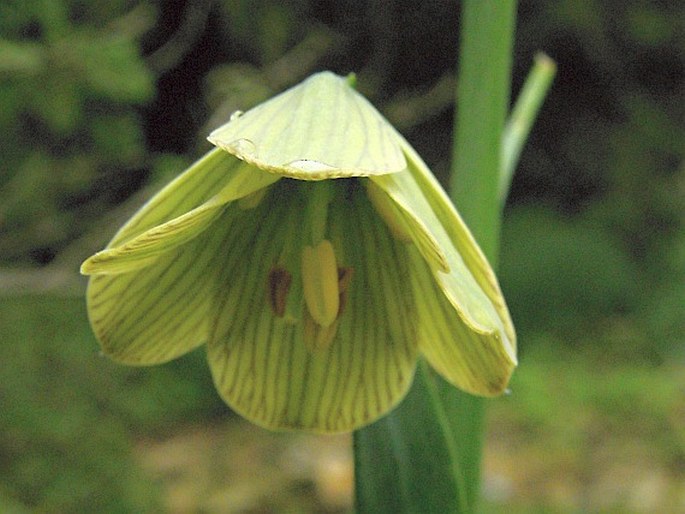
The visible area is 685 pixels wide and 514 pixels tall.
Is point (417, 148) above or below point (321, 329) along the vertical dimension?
below

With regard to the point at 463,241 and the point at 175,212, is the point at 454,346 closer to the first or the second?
the point at 463,241

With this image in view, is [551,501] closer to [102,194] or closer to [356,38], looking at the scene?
[102,194]

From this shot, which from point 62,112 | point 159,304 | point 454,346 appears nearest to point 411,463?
point 454,346

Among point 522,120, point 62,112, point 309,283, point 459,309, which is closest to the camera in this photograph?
point 459,309

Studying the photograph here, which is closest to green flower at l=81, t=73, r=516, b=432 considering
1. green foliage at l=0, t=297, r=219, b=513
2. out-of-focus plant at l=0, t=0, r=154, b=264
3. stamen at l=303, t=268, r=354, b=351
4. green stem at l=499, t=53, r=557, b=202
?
stamen at l=303, t=268, r=354, b=351

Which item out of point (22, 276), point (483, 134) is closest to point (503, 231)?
point (22, 276)
